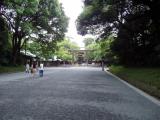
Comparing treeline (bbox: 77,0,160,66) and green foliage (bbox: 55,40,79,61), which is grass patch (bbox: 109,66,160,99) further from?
green foliage (bbox: 55,40,79,61)

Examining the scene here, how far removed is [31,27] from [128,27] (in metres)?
Answer: 13.4

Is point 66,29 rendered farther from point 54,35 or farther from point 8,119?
point 8,119

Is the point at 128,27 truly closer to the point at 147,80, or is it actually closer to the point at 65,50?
the point at 147,80

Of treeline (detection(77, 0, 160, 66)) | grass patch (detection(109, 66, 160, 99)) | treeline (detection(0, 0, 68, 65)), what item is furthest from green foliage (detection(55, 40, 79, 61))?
grass patch (detection(109, 66, 160, 99))

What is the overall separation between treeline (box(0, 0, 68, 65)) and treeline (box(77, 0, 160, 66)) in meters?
6.33

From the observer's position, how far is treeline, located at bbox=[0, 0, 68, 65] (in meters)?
46.2

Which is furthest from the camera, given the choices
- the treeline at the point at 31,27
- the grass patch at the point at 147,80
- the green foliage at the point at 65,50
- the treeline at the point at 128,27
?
the green foliage at the point at 65,50

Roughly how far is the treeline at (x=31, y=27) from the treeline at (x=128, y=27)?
6.33m

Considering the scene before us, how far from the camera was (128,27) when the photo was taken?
1750 inches

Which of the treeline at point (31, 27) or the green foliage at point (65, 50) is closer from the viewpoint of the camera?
the treeline at point (31, 27)

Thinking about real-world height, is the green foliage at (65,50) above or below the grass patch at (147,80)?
above

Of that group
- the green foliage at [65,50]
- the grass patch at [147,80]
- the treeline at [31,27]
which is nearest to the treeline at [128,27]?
the treeline at [31,27]

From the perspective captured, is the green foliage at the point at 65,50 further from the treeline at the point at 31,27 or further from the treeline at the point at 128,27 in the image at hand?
the treeline at the point at 128,27

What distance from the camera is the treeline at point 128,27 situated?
40.5 metres
